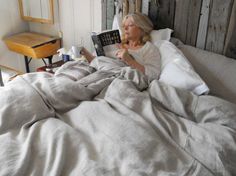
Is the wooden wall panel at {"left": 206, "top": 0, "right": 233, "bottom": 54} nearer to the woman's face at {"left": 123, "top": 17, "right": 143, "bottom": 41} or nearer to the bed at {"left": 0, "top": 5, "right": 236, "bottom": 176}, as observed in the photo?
the bed at {"left": 0, "top": 5, "right": 236, "bottom": 176}

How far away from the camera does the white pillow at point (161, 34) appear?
6.23 ft

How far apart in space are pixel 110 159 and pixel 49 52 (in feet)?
6.53

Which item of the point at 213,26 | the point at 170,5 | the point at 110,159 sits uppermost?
the point at 170,5

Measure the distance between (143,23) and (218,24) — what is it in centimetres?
51

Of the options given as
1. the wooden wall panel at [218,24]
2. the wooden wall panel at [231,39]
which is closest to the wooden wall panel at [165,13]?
the wooden wall panel at [218,24]

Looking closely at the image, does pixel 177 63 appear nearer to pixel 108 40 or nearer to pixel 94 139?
pixel 108 40

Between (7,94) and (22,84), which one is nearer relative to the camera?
(7,94)

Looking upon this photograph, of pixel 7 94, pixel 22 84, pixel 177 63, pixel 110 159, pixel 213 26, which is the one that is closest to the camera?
pixel 110 159

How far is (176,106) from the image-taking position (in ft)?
4.31

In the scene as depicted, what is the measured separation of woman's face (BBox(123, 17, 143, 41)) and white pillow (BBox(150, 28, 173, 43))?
0.10 m

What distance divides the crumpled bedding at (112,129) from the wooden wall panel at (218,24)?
0.58 metres

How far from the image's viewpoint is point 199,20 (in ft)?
5.93

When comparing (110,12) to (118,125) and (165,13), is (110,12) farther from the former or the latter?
(118,125)

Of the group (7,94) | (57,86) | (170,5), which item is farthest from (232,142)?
(170,5)
